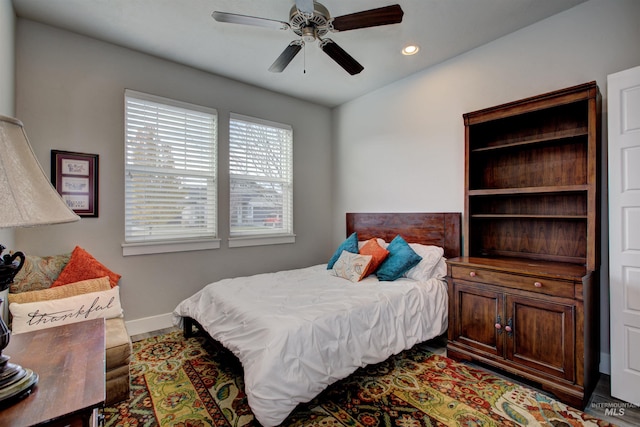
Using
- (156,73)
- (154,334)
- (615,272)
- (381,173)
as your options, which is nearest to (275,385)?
(154,334)

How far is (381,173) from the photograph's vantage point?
164 inches

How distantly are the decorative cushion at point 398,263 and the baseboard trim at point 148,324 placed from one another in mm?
2369

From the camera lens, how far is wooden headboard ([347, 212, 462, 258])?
10.9 feet

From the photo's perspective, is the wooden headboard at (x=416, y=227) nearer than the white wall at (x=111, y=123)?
No

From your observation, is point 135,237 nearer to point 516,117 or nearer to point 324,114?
point 324,114

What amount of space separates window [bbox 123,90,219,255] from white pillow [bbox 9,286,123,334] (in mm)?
849

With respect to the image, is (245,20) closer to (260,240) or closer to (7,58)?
(7,58)

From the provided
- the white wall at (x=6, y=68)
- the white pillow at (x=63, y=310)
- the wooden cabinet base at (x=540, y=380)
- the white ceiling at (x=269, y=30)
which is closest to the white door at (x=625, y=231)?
the wooden cabinet base at (x=540, y=380)

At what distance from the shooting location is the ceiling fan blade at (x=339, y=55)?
2.38 meters

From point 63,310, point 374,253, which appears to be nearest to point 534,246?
point 374,253

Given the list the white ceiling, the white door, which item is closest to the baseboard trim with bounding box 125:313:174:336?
the white ceiling

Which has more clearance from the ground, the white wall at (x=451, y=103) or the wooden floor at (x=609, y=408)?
the white wall at (x=451, y=103)

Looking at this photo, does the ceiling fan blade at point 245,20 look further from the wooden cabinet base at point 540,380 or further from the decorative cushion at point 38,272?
the wooden cabinet base at point 540,380

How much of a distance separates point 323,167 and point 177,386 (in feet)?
11.4
